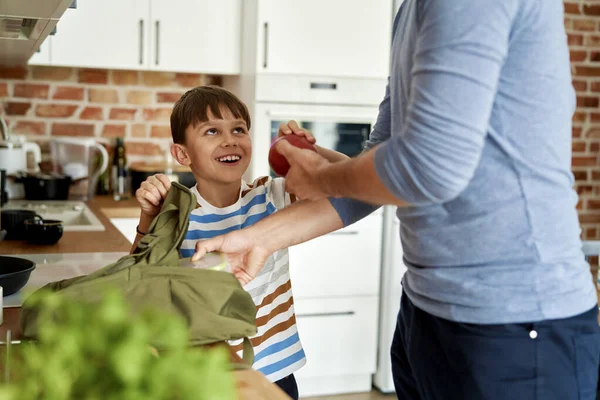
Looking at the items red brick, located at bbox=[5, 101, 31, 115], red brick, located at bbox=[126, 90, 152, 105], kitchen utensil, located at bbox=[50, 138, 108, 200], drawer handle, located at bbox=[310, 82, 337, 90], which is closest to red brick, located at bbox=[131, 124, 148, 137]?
red brick, located at bbox=[126, 90, 152, 105]

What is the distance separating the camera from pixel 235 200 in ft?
5.73

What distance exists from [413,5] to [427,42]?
0.54 ft

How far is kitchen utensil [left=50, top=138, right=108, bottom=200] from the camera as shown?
3.41 meters

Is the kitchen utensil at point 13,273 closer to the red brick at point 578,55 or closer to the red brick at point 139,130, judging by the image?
the red brick at point 139,130

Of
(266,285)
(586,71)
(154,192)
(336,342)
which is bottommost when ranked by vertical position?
(336,342)

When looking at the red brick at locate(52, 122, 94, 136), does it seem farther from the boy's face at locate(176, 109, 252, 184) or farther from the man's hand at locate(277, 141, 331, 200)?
the man's hand at locate(277, 141, 331, 200)

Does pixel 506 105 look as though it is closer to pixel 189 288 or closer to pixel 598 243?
pixel 189 288

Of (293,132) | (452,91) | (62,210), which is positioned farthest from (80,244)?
(452,91)

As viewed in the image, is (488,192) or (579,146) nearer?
(488,192)

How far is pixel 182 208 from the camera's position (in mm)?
1239

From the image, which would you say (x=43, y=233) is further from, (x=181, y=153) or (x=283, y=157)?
(x=283, y=157)

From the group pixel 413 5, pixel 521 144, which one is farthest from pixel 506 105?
pixel 413 5

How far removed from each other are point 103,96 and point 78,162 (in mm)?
371

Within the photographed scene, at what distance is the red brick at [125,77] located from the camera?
11.8ft
